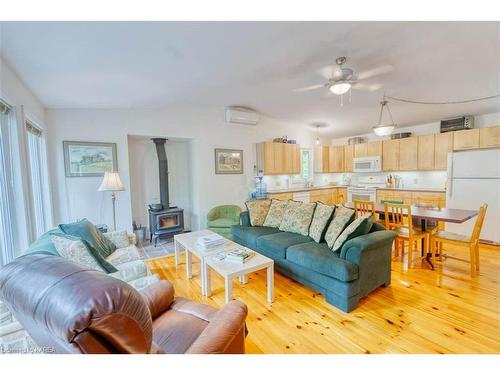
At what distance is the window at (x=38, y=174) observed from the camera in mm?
2953

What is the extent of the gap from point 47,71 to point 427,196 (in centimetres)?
631

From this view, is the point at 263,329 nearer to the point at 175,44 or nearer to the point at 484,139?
the point at 175,44

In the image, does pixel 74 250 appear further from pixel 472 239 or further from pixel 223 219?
pixel 472 239

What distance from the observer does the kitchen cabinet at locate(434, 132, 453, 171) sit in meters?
4.35

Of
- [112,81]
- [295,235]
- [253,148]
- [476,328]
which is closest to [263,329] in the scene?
[295,235]

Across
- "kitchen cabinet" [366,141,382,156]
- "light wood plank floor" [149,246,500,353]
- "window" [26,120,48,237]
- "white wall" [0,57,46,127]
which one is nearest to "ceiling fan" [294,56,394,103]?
"light wood plank floor" [149,246,500,353]

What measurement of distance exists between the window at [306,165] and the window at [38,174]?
538 cm

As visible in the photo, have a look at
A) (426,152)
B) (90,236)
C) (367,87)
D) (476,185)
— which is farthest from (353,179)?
(90,236)

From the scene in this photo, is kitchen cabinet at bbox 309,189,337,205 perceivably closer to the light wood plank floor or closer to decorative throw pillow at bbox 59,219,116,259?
the light wood plank floor

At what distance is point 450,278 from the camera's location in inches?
108

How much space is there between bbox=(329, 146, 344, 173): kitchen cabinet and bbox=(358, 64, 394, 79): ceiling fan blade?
11.3 feet

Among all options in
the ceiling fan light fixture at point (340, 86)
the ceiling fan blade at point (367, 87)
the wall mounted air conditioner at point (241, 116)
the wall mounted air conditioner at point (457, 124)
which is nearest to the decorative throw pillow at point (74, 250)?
the ceiling fan light fixture at point (340, 86)

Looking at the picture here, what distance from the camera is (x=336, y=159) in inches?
253

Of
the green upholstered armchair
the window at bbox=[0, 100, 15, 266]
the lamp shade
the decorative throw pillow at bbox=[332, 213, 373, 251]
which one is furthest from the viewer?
the green upholstered armchair
